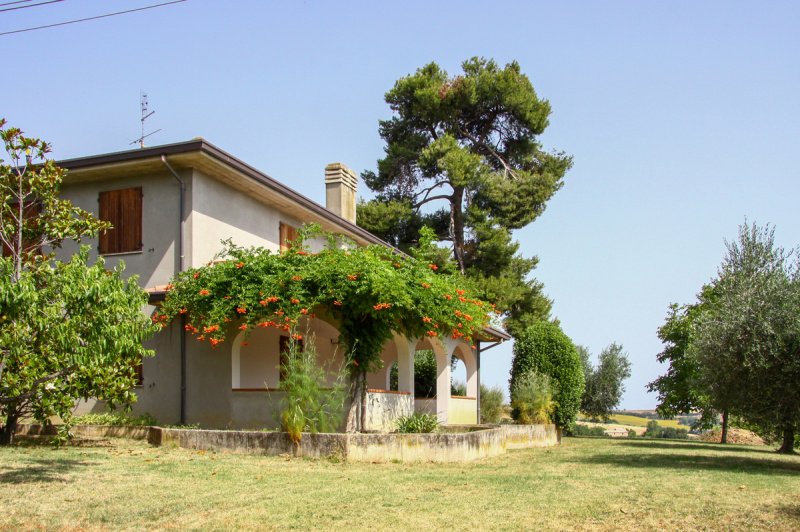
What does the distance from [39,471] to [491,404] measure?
17.2 m

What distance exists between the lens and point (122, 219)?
18.7 meters

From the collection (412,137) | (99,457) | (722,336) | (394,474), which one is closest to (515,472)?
(394,474)

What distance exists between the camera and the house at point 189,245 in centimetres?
1747

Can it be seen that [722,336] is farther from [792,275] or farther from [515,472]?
[515,472]

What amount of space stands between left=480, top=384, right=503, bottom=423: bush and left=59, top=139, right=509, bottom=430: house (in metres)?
7.12

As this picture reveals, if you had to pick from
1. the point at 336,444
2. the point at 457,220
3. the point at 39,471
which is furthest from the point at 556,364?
the point at 39,471

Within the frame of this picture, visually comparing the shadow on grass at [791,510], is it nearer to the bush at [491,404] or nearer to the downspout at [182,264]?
the downspout at [182,264]

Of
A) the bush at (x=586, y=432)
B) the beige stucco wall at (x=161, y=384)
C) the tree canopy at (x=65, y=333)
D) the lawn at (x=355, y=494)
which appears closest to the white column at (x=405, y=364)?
the beige stucco wall at (x=161, y=384)

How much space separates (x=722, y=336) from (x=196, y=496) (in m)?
10.6

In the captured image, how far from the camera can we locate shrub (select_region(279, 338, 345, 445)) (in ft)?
47.7

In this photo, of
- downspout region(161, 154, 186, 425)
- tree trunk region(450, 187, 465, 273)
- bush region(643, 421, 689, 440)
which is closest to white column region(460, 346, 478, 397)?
downspout region(161, 154, 186, 425)

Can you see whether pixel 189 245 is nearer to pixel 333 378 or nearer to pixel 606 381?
pixel 333 378

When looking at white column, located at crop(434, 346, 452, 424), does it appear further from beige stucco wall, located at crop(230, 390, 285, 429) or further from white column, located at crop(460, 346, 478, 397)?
beige stucco wall, located at crop(230, 390, 285, 429)

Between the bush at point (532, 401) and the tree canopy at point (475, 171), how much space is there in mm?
9705
